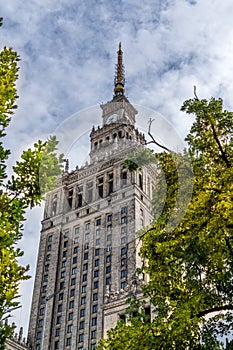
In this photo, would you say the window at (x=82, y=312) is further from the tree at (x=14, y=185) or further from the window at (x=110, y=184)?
the tree at (x=14, y=185)

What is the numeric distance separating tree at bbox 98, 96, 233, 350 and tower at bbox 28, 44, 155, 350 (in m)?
49.0

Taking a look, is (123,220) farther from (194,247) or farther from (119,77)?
(194,247)

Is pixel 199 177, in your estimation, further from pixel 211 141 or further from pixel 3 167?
pixel 3 167

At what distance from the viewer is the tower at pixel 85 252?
73.2m

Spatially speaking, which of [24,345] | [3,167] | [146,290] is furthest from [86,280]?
[3,167]

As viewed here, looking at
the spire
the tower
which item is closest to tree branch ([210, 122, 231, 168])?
the tower

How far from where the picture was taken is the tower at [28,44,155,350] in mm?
73250

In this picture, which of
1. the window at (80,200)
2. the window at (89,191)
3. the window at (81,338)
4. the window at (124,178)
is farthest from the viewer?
the window at (80,200)

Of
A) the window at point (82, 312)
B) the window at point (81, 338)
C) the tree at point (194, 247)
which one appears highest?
the window at point (82, 312)

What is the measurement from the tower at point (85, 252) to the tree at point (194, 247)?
1931 inches

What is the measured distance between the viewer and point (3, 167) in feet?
43.2

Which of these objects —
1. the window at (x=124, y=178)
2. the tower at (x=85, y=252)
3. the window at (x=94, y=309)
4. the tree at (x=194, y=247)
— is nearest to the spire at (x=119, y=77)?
the tower at (x=85, y=252)

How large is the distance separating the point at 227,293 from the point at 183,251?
211 cm

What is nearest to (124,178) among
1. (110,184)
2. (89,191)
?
(110,184)
